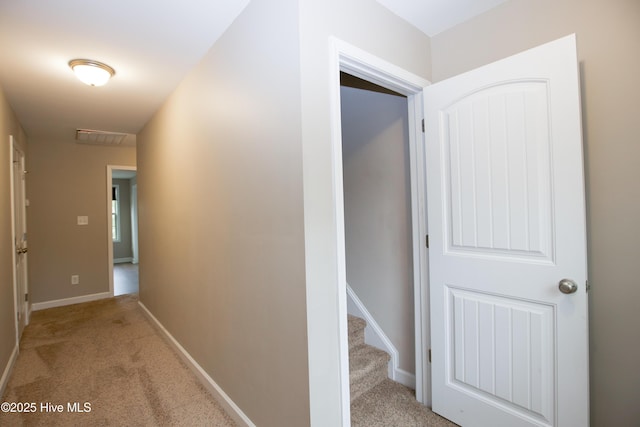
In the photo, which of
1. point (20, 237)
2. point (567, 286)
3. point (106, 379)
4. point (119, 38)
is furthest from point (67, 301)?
point (567, 286)

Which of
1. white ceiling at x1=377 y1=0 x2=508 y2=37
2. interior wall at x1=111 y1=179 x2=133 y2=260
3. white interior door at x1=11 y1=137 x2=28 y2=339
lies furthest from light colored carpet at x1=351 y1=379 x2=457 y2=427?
interior wall at x1=111 y1=179 x2=133 y2=260

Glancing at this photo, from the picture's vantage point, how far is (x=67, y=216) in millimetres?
4551

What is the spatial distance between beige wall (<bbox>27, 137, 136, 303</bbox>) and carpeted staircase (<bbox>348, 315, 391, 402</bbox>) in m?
4.33

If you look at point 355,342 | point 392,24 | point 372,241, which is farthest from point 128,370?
point 392,24

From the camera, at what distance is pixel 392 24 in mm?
1765

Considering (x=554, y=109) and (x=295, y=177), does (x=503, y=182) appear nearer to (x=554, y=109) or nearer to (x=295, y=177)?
(x=554, y=109)

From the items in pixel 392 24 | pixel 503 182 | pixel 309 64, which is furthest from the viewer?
pixel 392 24

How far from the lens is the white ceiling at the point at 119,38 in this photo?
1.68 m

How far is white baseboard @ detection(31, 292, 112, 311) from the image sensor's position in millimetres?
4301

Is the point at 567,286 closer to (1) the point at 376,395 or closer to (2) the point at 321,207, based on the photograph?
(2) the point at 321,207

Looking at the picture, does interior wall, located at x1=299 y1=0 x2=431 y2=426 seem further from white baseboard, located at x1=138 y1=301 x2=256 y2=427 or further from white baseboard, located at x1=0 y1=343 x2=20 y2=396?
white baseboard, located at x1=0 y1=343 x2=20 y2=396

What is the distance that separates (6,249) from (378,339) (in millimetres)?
3136

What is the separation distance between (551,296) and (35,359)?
3945 millimetres

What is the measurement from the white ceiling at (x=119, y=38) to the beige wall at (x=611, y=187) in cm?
54
